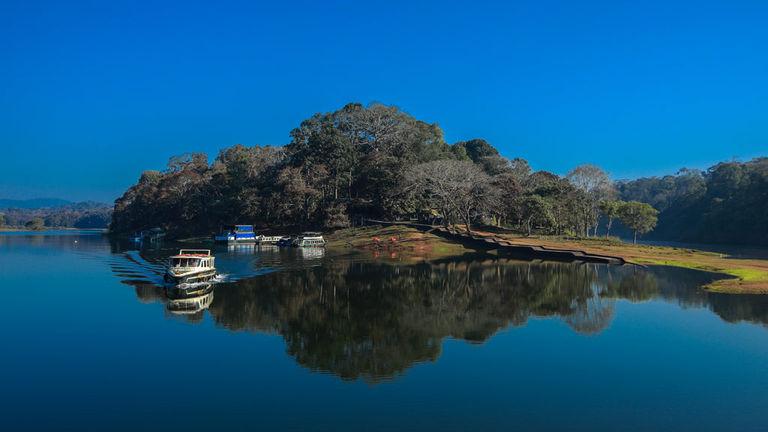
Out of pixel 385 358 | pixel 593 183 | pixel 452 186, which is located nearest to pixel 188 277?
pixel 385 358

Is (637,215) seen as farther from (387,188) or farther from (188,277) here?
(188,277)

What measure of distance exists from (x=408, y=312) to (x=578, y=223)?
57.6 m

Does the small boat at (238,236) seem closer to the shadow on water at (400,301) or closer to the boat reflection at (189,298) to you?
the shadow on water at (400,301)

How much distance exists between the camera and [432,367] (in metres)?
17.7

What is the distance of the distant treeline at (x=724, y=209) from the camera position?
104 meters

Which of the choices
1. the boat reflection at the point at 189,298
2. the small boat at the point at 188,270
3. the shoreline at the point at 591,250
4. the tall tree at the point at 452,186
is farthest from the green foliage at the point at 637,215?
the boat reflection at the point at 189,298

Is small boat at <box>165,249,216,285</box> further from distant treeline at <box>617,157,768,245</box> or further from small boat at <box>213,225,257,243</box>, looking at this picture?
distant treeline at <box>617,157,768,245</box>

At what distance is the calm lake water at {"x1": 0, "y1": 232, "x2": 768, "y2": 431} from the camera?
44.6 feet

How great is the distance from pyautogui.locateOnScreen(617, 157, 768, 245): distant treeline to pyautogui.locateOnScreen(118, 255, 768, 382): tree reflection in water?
75.9m

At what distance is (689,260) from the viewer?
51750mm

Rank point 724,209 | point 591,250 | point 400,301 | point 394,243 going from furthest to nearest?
point 724,209
point 394,243
point 591,250
point 400,301

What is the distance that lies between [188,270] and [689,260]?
1827 inches

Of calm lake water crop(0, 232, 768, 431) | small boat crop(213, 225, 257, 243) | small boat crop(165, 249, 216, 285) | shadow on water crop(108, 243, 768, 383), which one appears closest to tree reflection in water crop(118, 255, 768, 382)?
shadow on water crop(108, 243, 768, 383)

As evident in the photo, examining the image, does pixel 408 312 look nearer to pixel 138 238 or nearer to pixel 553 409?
pixel 553 409
